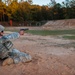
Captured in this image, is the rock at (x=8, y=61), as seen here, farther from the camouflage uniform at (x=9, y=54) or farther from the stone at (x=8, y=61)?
the camouflage uniform at (x=9, y=54)

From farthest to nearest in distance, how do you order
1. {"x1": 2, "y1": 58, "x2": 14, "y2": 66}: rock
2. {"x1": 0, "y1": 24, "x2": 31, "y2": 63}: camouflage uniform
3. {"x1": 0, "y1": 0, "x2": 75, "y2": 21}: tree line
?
1. {"x1": 0, "y1": 0, "x2": 75, "y2": 21}: tree line
2. {"x1": 0, "y1": 24, "x2": 31, "y2": 63}: camouflage uniform
3. {"x1": 2, "y1": 58, "x2": 14, "y2": 66}: rock

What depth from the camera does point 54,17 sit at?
69.6 metres

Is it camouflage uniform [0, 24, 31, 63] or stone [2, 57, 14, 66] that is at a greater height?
camouflage uniform [0, 24, 31, 63]

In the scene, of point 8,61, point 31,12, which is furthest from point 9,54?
point 31,12

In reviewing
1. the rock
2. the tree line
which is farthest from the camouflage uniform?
the tree line

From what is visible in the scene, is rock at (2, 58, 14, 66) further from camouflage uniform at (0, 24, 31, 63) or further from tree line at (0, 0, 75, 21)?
tree line at (0, 0, 75, 21)

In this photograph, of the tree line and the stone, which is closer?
the stone

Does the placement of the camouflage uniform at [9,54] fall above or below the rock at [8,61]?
above

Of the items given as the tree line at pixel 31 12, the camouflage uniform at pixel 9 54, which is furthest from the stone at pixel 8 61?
the tree line at pixel 31 12

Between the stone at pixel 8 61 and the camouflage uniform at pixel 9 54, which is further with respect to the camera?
the camouflage uniform at pixel 9 54

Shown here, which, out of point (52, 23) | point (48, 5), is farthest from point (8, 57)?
point (48, 5)

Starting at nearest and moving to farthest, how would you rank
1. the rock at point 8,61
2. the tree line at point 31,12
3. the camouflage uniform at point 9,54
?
the rock at point 8,61
the camouflage uniform at point 9,54
the tree line at point 31,12

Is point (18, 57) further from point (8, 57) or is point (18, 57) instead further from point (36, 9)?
point (36, 9)

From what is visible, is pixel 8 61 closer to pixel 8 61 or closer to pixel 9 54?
pixel 8 61
